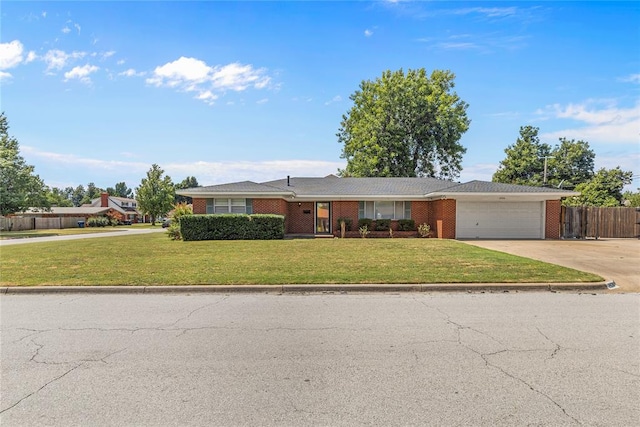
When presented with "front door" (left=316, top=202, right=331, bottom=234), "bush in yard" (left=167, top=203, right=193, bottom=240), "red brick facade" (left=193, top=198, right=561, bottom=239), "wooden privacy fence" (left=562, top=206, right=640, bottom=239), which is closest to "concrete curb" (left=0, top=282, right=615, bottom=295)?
"bush in yard" (left=167, top=203, right=193, bottom=240)

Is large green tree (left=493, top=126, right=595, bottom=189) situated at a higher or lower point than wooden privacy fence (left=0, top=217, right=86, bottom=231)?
higher

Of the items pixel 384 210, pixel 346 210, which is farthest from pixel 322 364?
pixel 384 210

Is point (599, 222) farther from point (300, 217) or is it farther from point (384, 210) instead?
point (300, 217)

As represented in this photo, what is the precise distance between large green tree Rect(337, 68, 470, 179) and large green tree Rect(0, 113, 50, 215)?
31175mm

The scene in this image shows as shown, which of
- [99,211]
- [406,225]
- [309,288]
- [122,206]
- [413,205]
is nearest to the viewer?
[309,288]

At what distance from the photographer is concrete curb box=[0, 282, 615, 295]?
25.6 ft

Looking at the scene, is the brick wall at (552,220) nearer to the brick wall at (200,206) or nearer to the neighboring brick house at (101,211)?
the brick wall at (200,206)

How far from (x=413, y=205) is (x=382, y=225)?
2.48 metres

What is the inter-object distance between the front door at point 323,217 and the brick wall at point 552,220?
1254 centimetres

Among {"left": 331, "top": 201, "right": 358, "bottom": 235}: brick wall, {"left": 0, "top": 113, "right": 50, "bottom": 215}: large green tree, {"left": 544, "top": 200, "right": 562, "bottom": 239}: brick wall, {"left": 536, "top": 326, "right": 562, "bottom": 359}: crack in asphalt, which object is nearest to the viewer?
{"left": 536, "top": 326, "right": 562, "bottom": 359}: crack in asphalt

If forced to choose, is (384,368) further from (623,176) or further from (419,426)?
(623,176)

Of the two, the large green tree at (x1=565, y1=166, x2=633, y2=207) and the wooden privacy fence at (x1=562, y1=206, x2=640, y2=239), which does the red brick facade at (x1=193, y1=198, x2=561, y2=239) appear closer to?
the wooden privacy fence at (x1=562, y1=206, x2=640, y2=239)

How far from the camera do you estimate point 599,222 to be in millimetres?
21828

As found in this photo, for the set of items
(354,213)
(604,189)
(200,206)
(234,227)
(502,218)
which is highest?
(604,189)
